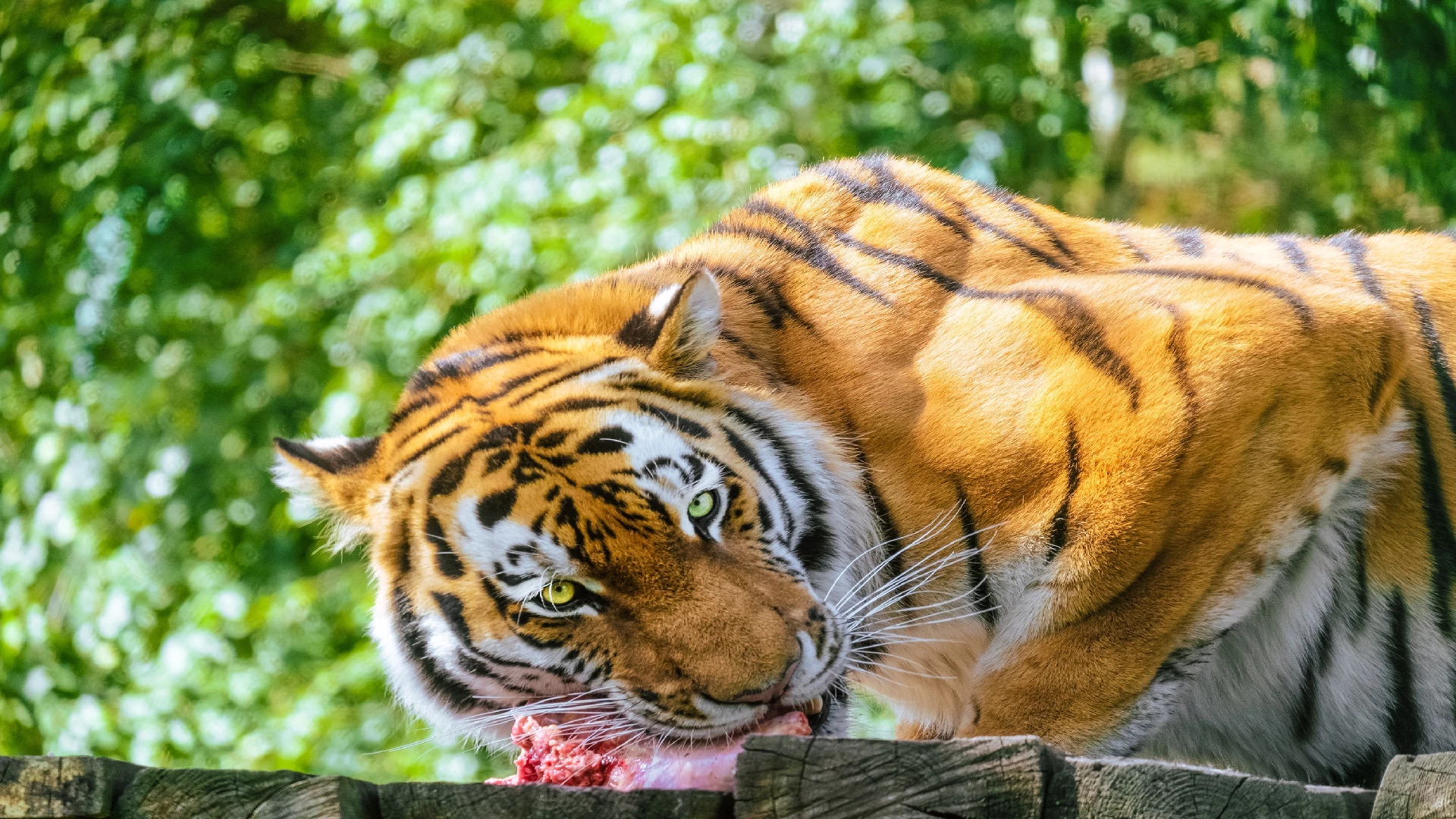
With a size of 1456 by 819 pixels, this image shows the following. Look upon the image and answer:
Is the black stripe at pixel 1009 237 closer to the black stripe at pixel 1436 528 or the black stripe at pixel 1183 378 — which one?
the black stripe at pixel 1183 378

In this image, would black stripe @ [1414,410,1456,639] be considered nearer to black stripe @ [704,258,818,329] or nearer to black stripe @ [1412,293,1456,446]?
black stripe @ [1412,293,1456,446]

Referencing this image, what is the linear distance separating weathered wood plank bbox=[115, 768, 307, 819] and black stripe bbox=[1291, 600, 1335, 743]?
1.75m

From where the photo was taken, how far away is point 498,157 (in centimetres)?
574

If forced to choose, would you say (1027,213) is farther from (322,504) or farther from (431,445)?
(322,504)

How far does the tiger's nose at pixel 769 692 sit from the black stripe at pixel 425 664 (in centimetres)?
56

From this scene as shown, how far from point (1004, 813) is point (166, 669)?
5142 millimetres

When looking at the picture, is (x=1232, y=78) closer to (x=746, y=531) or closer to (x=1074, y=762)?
(x=746, y=531)

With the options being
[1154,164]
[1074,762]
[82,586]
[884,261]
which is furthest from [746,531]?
[1154,164]

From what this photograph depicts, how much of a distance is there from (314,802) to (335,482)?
1.23 metres

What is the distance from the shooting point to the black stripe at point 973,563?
226cm

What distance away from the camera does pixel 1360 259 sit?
2.70 meters

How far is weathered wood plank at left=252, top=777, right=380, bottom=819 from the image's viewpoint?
1.27 meters

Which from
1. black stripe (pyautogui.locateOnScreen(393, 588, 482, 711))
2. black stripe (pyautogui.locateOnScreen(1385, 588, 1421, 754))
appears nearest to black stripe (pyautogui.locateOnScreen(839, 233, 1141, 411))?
black stripe (pyautogui.locateOnScreen(1385, 588, 1421, 754))

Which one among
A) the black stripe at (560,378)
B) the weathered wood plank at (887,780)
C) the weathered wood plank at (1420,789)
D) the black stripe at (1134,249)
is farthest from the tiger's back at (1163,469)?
the weathered wood plank at (887,780)
